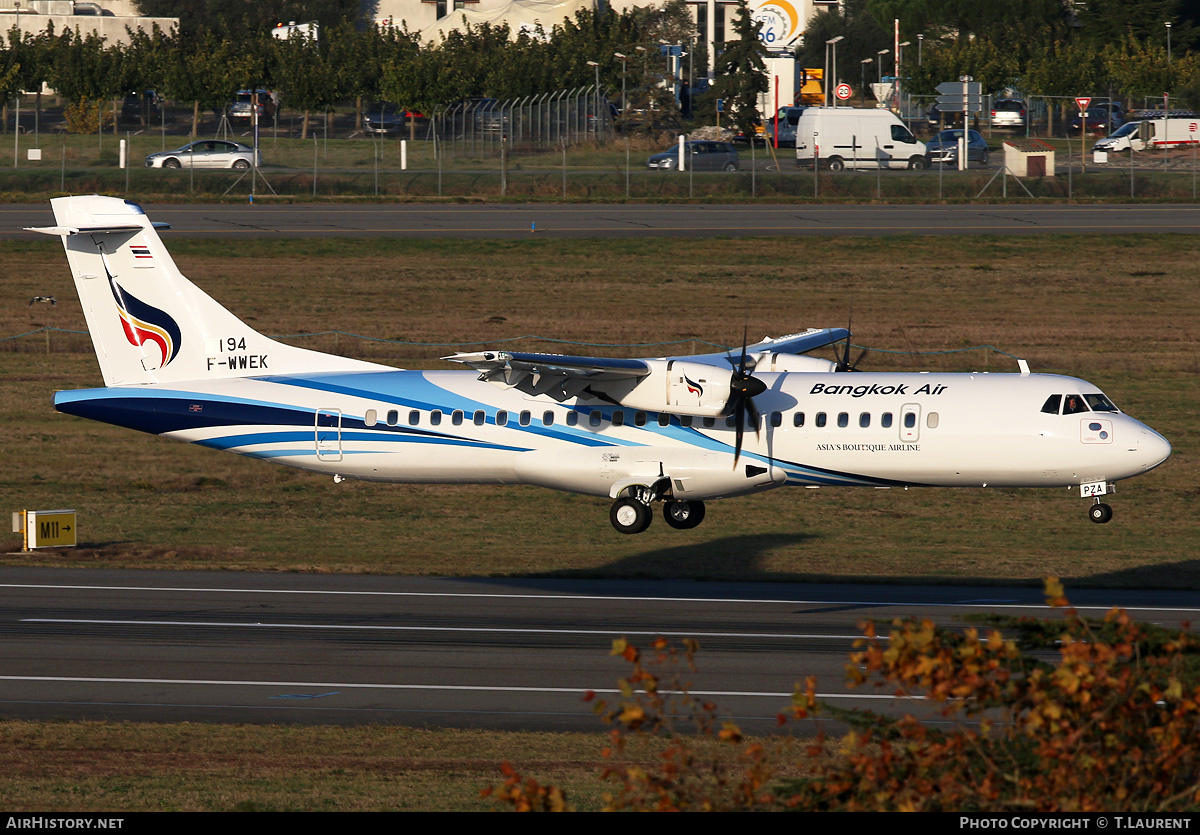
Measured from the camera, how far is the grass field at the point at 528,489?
54.7 feet

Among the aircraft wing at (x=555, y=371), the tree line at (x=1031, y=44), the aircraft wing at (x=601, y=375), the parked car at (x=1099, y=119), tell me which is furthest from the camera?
the tree line at (x=1031, y=44)

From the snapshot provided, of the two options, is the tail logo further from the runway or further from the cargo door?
the runway

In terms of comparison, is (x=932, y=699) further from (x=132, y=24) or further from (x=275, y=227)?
(x=132, y=24)

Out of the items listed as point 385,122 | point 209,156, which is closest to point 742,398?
point 209,156

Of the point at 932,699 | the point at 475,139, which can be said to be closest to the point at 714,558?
the point at 932,699

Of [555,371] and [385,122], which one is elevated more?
[385,122]

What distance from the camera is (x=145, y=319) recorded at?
1204 inches

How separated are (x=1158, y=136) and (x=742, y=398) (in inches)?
2738

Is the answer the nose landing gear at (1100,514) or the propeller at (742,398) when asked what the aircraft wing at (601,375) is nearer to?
the propeller at (742,398)

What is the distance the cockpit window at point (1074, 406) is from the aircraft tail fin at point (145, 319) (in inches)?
588

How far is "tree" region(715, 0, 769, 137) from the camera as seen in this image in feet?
333

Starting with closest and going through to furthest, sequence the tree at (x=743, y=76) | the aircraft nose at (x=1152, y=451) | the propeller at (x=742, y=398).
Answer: the aircraft nose at (x=1152, y=451), the propeller at (x=742, y=398), the tree at (x=743, y=76)

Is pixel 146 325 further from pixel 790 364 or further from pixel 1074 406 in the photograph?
pixel 1074 406

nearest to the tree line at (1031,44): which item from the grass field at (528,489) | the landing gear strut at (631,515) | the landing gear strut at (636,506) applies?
the grass field at (528,489)
